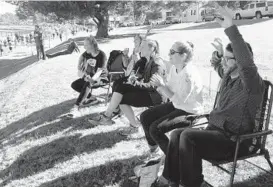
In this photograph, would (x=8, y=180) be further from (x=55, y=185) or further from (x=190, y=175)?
(x=190, y=175)

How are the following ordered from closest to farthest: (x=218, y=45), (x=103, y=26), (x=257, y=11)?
(x=218, y=45)
(x=103, y=26)
(x=257, y=11)

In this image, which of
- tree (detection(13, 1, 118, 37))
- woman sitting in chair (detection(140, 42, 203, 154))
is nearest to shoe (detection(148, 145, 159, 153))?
woman sitting in chair (detection(140, 42, 203, 154))

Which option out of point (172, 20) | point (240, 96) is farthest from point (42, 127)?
point (172, 20)

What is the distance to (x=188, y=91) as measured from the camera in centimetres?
367

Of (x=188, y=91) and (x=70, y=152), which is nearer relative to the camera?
(x=188, y=91)

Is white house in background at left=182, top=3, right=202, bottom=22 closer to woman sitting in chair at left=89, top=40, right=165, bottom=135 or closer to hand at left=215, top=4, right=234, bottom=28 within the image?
woman sitting in chair at left=89, top=40, right=165, bottom=135

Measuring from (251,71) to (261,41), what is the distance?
46.7 feet

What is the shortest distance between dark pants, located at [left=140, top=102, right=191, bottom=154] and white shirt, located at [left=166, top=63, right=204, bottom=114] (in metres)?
0.12

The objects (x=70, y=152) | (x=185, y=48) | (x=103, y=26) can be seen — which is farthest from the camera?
(x=103, y=26)

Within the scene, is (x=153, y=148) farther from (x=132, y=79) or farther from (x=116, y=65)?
(x=116, y=65)

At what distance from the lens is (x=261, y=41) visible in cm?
1572

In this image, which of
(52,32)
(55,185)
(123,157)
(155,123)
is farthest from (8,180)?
(52,32)

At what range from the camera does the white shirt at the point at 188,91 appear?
3662mm

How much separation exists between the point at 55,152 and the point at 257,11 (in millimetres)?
33795
